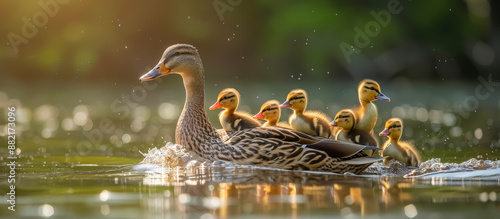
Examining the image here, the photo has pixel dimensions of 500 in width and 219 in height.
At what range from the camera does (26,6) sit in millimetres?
20594

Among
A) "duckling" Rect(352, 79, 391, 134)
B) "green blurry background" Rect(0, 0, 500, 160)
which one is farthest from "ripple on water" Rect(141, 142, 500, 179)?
"green blurry background" Rect(0, 0, 500, 160)

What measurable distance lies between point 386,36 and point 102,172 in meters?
15.6

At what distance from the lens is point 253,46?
22.8m

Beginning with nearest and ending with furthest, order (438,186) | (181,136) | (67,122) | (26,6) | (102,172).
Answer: (438,186) < (102,172) < (181,136) < (67,122) < (26,6)

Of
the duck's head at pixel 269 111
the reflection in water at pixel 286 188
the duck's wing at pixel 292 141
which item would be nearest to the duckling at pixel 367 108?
the reflection in water at pixel 286 188

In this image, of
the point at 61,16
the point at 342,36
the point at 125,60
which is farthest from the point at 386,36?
the point at 61,16

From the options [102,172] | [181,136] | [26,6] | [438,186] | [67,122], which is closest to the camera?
[438,186]

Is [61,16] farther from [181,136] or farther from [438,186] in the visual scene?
[438,186]

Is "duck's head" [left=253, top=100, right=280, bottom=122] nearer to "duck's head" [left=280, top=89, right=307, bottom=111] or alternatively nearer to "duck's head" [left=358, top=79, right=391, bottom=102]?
"duck's head" [left=280, top=89, right=307, bottom=111]

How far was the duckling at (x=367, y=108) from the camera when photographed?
7.65 metres

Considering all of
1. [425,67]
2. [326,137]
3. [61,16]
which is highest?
[61,16]

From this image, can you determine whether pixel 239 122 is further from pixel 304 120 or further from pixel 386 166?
pixel 386 166

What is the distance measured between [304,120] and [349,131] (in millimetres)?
430

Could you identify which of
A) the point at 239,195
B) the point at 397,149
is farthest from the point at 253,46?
the point at 239,195
